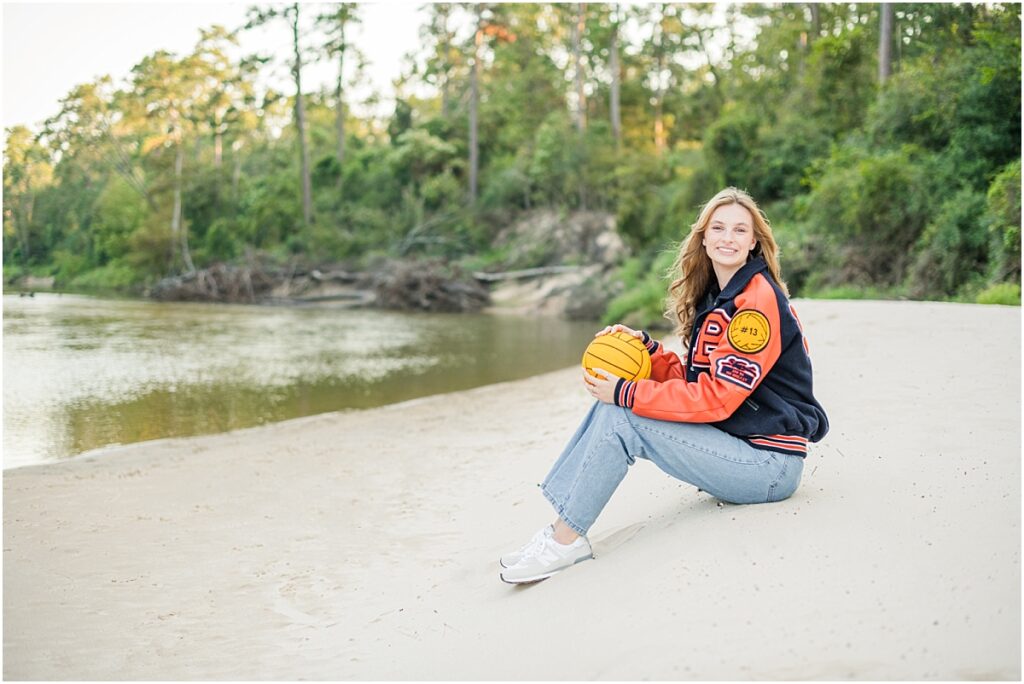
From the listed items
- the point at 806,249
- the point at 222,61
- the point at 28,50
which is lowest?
the point at 806,249

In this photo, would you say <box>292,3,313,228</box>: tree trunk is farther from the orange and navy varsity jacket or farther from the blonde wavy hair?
the orange and navy varsity jacket

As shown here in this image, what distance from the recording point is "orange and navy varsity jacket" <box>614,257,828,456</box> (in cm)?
340

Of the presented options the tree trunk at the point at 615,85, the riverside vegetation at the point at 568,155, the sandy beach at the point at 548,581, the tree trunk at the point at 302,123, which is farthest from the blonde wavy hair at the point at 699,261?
the tree trunk at the point at 302,123

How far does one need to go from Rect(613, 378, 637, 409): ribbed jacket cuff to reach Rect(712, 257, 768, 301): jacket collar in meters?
0.53

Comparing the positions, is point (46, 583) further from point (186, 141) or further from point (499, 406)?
point (186, 141)

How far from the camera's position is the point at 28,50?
47.6 feet

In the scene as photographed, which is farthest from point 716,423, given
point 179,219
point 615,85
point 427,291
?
point 179,219

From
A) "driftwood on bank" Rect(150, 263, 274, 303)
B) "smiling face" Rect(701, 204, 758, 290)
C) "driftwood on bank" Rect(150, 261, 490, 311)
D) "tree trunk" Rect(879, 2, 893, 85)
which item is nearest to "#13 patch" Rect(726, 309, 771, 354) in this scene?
"smiling face" Rect(701, 204, 758, 290)

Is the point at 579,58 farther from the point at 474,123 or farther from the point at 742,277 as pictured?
the point at 742,277

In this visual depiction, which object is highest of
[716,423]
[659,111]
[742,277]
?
[659,111]

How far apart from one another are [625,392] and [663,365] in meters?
0.55

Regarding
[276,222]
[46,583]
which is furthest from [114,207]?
[46,583]

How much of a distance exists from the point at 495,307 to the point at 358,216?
38.2 ft

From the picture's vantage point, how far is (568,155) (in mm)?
35500
